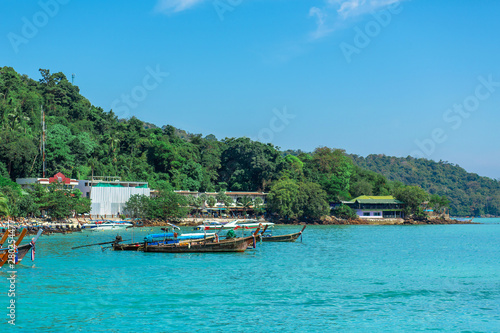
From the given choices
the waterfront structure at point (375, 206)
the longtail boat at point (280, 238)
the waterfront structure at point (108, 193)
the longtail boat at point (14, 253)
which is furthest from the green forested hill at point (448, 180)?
the longtail boat at point (14, 253)

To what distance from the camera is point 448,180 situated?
16600 cm

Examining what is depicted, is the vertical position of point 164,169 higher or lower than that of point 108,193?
higher

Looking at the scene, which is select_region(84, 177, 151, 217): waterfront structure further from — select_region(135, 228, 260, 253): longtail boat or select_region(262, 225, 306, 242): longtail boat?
select_region(135, 228, 260, 253): longtail boat

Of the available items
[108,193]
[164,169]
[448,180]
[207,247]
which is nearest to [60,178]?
[108,193]

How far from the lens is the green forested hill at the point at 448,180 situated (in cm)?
15275

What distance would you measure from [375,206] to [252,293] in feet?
227

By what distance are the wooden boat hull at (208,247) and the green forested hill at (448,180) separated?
129146mm

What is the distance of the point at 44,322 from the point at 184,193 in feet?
204

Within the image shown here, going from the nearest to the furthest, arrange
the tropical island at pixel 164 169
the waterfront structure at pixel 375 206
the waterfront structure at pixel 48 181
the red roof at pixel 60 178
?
the waterfront structure at pixel 48 181
the red roof at pixel 60 178
the tropical island at pixel 164 169
the waterfront structure at pixel 375 206

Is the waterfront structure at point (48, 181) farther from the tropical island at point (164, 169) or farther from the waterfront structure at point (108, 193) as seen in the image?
the waterfront structure at point (108, 193)

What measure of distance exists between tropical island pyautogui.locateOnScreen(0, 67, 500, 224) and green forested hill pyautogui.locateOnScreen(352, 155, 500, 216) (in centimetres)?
5853

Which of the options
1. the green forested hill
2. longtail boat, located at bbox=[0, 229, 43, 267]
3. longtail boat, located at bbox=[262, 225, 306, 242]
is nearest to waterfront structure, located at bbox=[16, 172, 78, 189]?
longtail boat, located at bbox=[262, 225, 306, 242]

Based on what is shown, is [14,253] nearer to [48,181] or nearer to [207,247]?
[207,247]

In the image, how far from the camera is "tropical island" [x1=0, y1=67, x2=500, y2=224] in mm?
68062
